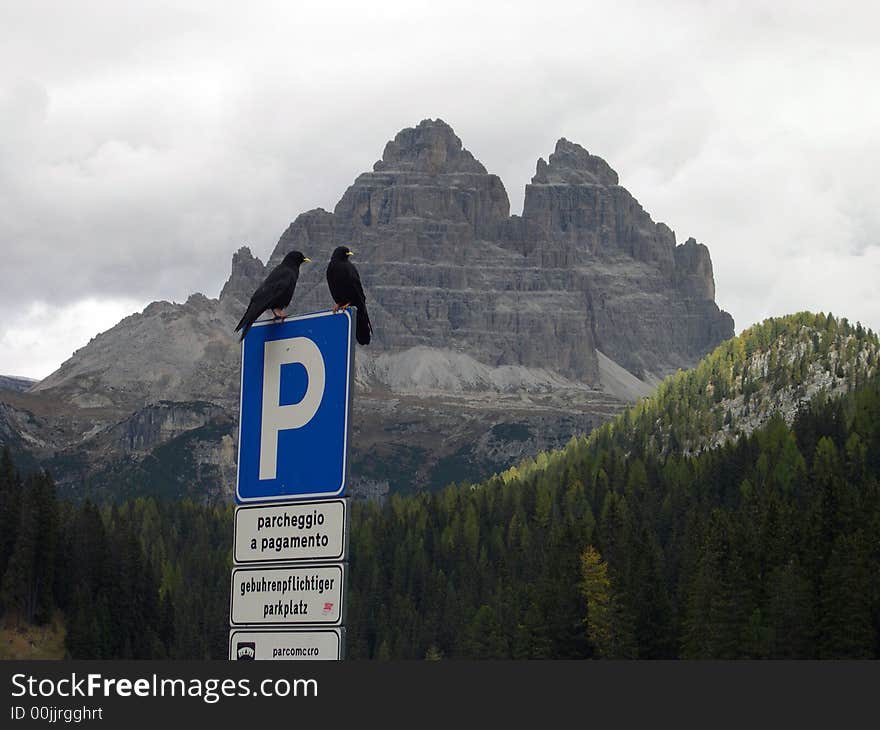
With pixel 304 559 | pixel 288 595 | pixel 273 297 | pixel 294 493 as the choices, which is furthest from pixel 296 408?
pixel 273 297

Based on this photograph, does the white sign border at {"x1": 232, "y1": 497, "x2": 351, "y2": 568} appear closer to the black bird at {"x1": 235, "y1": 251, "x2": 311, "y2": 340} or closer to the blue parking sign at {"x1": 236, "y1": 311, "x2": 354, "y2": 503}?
the blue parking sign at {"x1": 236, "y1": 311, "x2": 354, "y2": 503}

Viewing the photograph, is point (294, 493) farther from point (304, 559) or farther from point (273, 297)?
point (273, 297)

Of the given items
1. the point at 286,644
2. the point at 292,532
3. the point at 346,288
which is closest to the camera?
the point at 286,644

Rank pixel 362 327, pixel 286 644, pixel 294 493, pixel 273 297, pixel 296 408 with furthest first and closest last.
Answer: pixel 273 297, pixel 362 327, pixel 296 408, pixel 294 493, pixel 286 644

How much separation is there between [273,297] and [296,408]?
2815 mm

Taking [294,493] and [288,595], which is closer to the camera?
[288,595]

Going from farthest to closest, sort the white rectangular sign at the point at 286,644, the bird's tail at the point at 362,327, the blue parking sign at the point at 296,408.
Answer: the bird's tail at the point at 362,327
the blue parking sign at the point at 296,408
the white rectangular sign at the point at 286,644

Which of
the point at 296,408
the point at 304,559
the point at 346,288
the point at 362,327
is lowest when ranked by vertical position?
the point at 304,559

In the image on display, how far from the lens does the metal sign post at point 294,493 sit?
23.1m

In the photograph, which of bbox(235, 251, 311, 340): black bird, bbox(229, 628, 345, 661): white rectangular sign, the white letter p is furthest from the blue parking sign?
bbox(229, 628, 345, 661): white rectangular sign

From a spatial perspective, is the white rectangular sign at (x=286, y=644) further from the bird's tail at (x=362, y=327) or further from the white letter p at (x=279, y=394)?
the bird's tail at (x=362, y=327)

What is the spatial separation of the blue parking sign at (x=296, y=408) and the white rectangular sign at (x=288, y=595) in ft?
3.46

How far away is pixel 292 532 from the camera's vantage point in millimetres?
23594

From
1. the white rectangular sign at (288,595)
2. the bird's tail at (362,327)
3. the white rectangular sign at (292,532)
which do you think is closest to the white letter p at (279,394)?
the white rectangular sign at (292,532)
